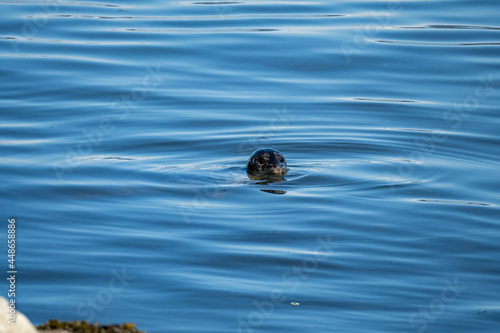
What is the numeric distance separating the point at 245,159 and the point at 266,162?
1.03m

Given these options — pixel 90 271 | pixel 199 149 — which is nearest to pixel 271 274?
pixel 90 271

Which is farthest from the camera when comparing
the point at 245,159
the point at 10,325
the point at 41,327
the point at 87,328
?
the point at 245,159

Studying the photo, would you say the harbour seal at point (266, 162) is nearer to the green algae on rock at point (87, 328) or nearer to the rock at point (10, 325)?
the green algae on rock at point (87, 328)

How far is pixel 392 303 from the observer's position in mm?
7117

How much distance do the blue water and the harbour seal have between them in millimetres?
191

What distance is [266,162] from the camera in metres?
10.8

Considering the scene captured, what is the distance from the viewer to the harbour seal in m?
10.8

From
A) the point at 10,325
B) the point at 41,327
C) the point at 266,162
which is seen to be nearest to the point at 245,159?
the point at 266,162

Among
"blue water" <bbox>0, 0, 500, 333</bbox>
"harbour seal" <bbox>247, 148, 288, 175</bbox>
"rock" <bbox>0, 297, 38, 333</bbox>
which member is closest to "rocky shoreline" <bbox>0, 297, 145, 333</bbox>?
"rock" <bbox>0, 297, 38, 333</bbox>

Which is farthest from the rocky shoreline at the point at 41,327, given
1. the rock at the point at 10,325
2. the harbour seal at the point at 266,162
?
the harbour seal at the point at 266,162

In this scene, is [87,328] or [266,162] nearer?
[87,328]

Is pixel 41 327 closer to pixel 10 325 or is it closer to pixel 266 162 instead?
pixel 10 325

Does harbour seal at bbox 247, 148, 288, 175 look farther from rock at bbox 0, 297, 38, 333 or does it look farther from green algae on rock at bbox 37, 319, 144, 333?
rock at bbox 0, 297, 38, 333

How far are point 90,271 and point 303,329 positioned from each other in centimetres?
232
